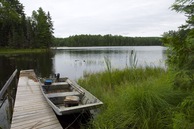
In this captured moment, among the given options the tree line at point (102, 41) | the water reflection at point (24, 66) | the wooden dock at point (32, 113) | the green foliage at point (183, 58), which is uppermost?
the tree line at point (102, 41)

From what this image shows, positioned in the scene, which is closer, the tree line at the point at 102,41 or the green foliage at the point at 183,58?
the green foliage at the point at 183,58

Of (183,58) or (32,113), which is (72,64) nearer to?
(32,113)

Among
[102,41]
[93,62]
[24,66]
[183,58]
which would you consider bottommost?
[24,66]

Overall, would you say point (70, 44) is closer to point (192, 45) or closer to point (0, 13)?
point (0, 13)

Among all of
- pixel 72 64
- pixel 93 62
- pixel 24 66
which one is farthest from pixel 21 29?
pixel 93 62

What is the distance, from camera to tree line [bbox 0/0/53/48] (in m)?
38.8

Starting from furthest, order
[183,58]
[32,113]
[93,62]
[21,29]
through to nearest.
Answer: [21,29] → [93,62] → [32,113] → [183,58]

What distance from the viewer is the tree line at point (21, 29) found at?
38.8 m

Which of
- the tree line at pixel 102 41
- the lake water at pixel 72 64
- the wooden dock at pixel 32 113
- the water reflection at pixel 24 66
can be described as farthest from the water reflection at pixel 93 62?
the tree line at pixel 102 41

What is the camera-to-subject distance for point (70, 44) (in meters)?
90.4

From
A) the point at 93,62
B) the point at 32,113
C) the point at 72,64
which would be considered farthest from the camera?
the point at 72,64

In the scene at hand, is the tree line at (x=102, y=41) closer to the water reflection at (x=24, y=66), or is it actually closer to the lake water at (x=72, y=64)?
the lake water at (x=72, y=64)

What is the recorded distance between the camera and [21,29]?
4028 cm

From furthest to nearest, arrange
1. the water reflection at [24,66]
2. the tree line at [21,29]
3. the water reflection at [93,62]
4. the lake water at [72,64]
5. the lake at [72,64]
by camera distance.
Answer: the tree line at [21,29], the water reflection at [24,66], the lake at [72,64], the water reflection at [93,62], the lake water at [72,64]
